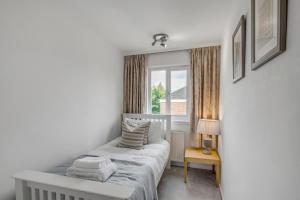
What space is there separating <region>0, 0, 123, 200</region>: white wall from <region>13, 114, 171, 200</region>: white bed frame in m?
0.28

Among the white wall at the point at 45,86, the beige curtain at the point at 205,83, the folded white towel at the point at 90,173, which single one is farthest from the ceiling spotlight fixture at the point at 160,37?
the folded white towel at the point at 90,173

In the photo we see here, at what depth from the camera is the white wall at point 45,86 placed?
53.4 inches

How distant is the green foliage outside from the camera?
11.0ft

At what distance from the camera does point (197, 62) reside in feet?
9.92

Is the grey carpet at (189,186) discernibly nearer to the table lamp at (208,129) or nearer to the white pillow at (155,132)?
the table lamp at (208,129)

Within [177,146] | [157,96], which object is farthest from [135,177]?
[157,96]

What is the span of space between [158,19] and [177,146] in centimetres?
224

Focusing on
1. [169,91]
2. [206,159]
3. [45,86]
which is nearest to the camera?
[45,86]

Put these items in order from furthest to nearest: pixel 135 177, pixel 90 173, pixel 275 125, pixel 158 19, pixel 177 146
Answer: pixel 177 146
pixel 158 19
pixel 135 177
pixel 90 173
pixel 275 125

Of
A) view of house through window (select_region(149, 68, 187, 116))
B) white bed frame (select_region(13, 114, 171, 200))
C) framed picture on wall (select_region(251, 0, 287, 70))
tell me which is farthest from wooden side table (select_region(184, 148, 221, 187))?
framed picture on wall (select_region(251, 0, 287, 70))

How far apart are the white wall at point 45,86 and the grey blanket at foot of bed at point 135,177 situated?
33 cm

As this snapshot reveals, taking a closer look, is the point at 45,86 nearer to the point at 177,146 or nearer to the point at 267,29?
the point at 267,29

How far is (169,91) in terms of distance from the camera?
3.31 m

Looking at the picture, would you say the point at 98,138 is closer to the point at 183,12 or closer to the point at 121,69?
the point at 121,69
